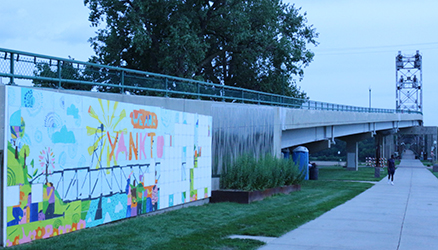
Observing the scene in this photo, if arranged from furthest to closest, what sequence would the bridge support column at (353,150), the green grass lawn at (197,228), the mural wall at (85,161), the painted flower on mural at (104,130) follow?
the bridge support column at (353,150) → the painted flower on mural at (104,130) → the green grass lawn at (197,228) → the mural wall at (85,161)

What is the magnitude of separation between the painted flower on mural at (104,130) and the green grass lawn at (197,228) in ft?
5.05

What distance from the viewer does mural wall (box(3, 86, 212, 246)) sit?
874 centimetres

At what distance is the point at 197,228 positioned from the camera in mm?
11461

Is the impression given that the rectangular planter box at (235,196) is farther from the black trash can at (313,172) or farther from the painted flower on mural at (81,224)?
the black trash can at (313,172)

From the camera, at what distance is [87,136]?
10.6 meters

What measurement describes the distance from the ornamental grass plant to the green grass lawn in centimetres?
120

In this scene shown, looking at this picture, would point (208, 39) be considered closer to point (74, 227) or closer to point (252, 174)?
point (252, 174)

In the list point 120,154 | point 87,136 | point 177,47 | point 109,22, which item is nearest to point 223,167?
point 120,154

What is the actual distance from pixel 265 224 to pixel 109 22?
1028 inches

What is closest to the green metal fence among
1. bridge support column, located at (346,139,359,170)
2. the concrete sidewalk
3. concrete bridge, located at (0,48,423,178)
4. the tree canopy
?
concrete bridge, located at (0,48,423,178)

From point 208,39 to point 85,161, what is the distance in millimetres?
28493

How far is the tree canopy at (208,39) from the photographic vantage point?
109 ft

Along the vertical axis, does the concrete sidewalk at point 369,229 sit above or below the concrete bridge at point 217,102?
below

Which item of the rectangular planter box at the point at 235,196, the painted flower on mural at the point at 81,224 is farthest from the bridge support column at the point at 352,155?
the painted flower on mural at the point at 81,224
